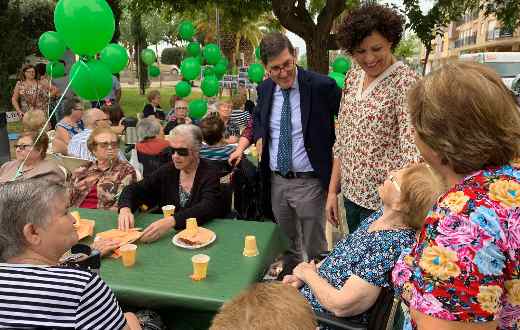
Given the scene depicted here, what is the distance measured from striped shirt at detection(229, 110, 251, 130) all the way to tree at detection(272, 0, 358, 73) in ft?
8.16

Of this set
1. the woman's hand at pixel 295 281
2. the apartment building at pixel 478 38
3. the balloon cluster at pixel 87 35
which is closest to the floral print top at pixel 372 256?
the woman's hand at pixel 295 281

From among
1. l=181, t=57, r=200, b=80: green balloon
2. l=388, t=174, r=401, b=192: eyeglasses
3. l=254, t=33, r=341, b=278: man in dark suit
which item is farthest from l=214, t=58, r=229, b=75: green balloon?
l=388, t=174, r=401, b=192: eyeglasses

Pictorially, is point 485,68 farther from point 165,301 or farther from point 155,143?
point 155,143

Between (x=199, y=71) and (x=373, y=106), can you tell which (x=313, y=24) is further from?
(x=373, y=106)

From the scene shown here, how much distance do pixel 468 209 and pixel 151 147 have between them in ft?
13.1

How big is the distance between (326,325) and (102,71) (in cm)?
420

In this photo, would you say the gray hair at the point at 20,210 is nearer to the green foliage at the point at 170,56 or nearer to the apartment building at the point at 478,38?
the apartment building at the point at 478,38

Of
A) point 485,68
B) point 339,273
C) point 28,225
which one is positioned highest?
point 485,68

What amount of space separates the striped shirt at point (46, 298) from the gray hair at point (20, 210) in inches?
7.1

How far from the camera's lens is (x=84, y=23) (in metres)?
4.19

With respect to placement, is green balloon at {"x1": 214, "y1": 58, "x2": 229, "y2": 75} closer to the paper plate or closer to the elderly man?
the elderly man

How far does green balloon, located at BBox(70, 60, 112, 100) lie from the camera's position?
15.5 ft

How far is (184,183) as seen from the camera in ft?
10.4

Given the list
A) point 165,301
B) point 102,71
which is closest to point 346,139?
point 165,301
